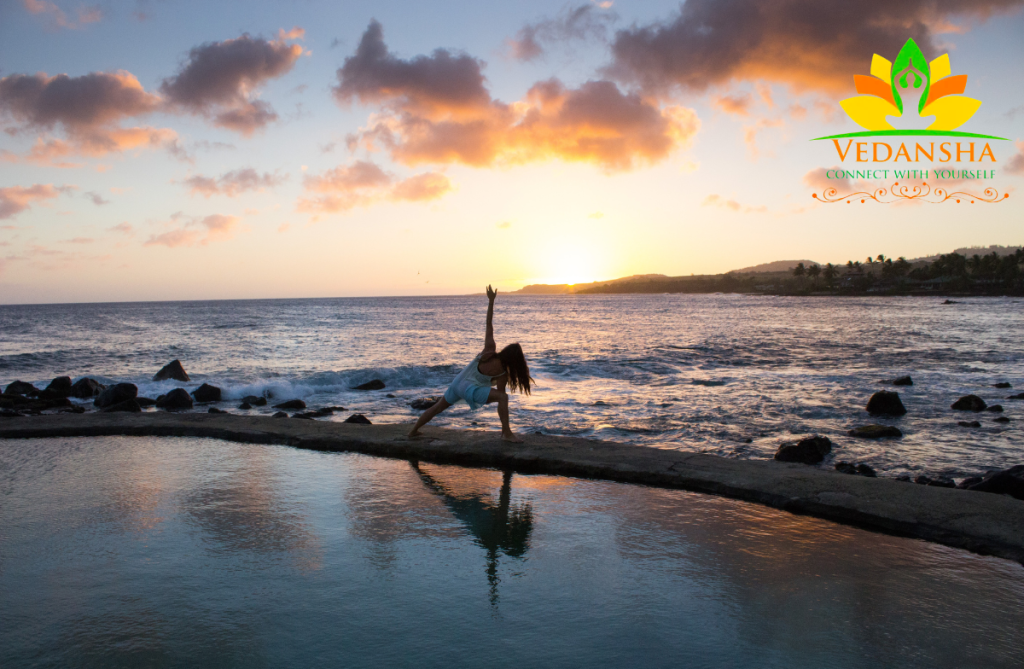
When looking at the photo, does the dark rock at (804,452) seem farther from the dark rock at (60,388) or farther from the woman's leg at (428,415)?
the dark rock at (60,388)

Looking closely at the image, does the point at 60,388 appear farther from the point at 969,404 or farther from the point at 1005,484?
the point at 969,404

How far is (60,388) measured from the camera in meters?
16.8

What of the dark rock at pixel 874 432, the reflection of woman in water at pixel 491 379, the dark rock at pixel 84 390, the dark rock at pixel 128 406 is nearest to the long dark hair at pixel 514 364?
the reflection of woman in water at pixel 491 379

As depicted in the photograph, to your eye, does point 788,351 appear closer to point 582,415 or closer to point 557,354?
point 557,354

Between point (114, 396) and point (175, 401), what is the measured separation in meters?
1.44

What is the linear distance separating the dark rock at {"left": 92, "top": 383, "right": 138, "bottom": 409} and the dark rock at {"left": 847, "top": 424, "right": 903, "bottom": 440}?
55.0ft

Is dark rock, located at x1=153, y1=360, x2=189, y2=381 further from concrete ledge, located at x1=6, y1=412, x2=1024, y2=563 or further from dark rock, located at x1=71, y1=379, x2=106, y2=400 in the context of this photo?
concrete ledge, located at x1=6, y1=412, x2=1024, y2=563

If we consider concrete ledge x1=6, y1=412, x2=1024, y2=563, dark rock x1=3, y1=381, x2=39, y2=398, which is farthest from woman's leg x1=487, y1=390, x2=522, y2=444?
dark rock x1=3, y1=381, x2=39, y2=398

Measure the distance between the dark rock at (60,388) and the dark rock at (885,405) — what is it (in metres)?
21.1

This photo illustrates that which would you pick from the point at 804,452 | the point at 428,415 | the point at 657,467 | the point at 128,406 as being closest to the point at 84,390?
the point at 128,406

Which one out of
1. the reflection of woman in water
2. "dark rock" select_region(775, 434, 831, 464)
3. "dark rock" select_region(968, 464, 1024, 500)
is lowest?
"dark rock" select_region(775, 434, 831, 464)

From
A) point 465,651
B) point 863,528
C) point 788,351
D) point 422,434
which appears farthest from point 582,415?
point 788,351

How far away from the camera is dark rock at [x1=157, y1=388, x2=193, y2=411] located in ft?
47.7

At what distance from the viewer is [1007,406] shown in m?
13.0
